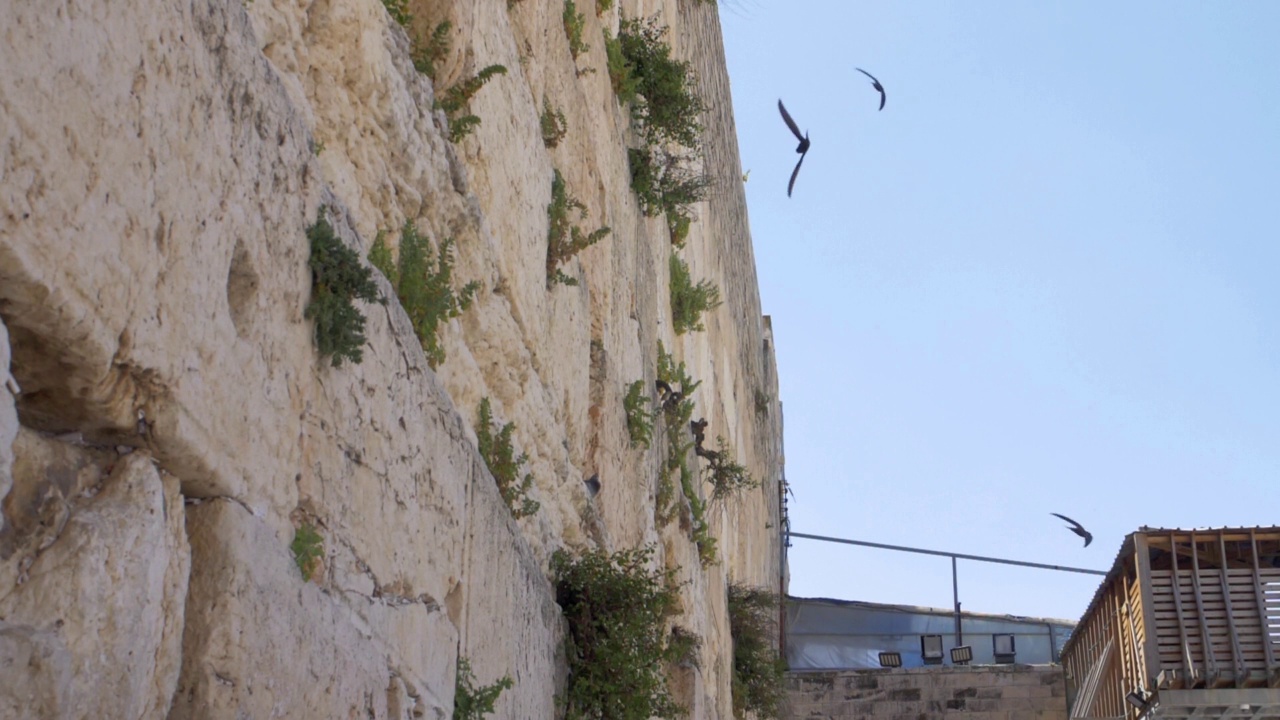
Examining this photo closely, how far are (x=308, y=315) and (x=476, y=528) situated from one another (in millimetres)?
1021

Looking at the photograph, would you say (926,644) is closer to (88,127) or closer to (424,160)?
(424,160)

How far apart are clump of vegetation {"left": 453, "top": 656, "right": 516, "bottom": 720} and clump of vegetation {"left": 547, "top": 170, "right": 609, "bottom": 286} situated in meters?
1.47

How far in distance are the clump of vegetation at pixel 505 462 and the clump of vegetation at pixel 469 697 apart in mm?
536

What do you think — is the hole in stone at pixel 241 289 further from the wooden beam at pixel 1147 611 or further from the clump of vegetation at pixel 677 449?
the wooden beam at pixel 1147 611

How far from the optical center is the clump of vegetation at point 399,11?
322cm

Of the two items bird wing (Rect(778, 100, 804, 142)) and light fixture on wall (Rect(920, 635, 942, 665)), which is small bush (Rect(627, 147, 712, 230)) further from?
light fixture on wall (Rect(920, 635, 942, 665))

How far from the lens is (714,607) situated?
356 inches

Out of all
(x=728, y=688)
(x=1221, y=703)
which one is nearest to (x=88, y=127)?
(x=728, y=688)

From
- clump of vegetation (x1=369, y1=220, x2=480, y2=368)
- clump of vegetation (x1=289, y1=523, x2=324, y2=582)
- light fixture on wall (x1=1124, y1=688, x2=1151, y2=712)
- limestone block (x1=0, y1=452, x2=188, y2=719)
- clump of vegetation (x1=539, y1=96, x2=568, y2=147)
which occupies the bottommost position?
limestone block (x1=0, y1=452, x2=188, y2=719)

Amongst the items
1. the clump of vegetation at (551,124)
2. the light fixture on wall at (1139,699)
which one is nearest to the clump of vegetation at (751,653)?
the light fixture on wall at (1139,699)

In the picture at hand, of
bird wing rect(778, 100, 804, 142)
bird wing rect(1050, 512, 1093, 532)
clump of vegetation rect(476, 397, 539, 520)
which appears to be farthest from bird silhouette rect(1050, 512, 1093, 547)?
clump of vegetation rect(476, 397, 539, 520)

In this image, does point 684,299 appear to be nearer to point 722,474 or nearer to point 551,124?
point 722,474

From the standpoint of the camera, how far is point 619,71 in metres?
5.89

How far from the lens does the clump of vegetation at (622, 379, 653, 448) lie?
5.65 meters
